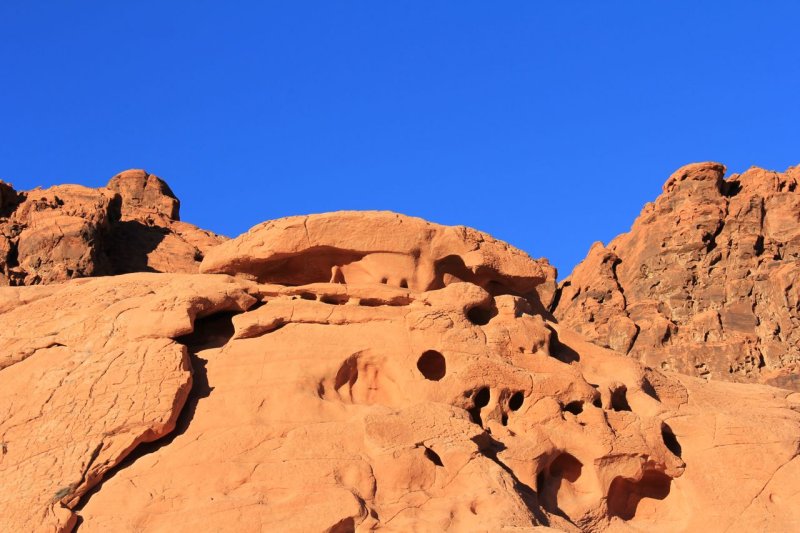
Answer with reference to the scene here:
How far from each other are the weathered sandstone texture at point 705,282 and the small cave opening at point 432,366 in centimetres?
2940

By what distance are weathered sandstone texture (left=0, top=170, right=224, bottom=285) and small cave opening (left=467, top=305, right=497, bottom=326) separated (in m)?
15.9

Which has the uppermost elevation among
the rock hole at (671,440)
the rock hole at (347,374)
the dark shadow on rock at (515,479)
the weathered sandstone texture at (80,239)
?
the weathered sandstone texture at (80,239)

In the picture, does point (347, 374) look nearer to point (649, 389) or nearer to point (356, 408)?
point (356, 408)

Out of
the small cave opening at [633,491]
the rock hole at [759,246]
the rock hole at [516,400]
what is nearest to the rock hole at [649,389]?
the small cave opening at [633,491]

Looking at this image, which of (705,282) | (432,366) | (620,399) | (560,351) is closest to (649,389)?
(620,399)

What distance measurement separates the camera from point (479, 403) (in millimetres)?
12781

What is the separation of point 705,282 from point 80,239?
2981 cm

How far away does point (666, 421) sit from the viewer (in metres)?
13.6

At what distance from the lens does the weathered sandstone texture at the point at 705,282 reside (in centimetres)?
4203

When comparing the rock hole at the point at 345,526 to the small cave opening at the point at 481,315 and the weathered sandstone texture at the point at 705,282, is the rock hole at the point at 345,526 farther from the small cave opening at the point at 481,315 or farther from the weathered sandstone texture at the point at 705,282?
the weathered sandstone texture at the point at 705,282

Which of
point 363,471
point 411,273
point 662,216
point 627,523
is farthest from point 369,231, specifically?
point 662,216

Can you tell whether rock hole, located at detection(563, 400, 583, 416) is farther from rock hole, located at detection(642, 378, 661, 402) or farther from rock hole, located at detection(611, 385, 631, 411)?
rock hole, located at detection(642, 378, 661, 402)

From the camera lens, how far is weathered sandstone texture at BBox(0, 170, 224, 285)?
27812mm

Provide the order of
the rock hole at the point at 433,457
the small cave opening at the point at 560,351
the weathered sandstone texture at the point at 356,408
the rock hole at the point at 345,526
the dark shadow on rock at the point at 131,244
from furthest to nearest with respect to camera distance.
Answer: the dark shadow on rock at the point at 131,244 → the small cave opening at the point at 560,351 → the rock hole at the point at 433,457 → the weathered sandstone texture at the point at 356,408 → the rock hole at the point at 345,526
